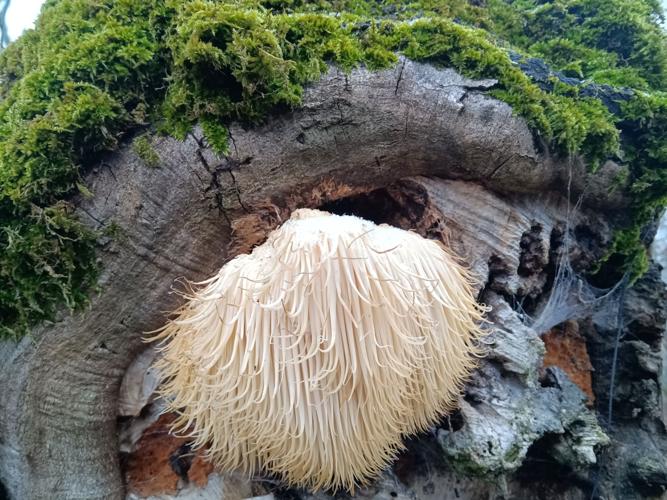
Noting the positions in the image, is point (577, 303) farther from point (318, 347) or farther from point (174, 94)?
point (174, 94)

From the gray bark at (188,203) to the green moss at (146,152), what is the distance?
0.02 meters

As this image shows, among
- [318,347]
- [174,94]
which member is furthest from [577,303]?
[174,94]

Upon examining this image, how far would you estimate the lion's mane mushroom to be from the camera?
4.66ft

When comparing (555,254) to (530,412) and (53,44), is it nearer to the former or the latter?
(530,412)

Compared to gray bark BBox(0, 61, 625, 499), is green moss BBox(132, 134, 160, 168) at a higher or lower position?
higher

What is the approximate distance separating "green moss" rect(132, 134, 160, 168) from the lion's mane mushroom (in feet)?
1.55

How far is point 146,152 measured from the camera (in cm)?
161

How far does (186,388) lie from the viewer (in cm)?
159

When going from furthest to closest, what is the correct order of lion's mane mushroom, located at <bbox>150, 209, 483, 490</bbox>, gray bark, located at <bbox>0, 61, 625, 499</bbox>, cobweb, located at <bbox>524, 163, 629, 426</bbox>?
cobweb, located at <bbox>524, 163, 629, 426</bbox> < gray bark, located at <bbox>0, 61, 625, 499</bbox> < lion's mane mushroom, located at <bbox>150, 209, 483, 490</bbox>

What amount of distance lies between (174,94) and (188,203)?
0.40 metres

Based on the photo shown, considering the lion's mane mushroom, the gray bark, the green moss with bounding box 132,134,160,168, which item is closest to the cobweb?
the gray bark

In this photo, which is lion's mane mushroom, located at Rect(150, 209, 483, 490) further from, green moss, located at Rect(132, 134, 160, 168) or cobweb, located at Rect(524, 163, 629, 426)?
cobweb, located at Rect(524, 163, 629, 426)

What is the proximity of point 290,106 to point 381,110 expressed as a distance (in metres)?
0.37

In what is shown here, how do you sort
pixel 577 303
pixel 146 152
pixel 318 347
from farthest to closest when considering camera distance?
pixel 577 303
pixel 146 152
pixel 318 347
